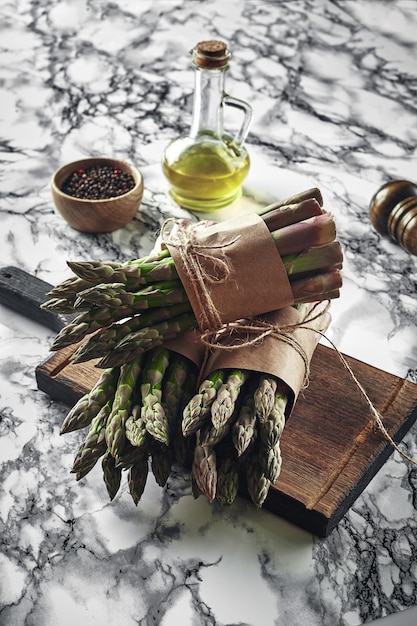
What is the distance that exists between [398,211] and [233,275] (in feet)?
1.65

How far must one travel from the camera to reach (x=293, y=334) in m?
1.20

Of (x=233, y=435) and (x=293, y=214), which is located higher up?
(x=293, y=214)

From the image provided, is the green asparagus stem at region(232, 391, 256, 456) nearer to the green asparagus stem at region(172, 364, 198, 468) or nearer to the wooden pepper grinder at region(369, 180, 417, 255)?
the green asparagus stem at region(172, 364, 198, 468)

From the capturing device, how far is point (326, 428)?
3.87ft

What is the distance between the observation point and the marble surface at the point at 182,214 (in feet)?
3.39

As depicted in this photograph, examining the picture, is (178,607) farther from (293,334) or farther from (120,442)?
(293,334)

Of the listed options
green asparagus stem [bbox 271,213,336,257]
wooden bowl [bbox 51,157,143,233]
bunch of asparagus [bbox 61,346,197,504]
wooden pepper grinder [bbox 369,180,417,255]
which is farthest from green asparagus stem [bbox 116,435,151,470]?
wooden pepper grinder [bbox 369,180,417,255]

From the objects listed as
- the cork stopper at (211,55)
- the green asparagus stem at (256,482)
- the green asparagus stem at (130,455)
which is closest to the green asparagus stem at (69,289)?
the green asparagus stem at (130,455)

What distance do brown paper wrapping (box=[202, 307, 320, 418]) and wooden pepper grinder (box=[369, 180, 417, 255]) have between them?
0.42 metres

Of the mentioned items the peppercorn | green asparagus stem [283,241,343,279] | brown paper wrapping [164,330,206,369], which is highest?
green asparagus stem [283,241,343,279]

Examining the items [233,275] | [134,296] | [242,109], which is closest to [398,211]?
[242,109]

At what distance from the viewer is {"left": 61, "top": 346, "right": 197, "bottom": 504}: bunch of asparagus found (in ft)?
3.49

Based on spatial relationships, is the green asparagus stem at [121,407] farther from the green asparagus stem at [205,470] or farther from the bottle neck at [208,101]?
the bottle neck at [208,101]

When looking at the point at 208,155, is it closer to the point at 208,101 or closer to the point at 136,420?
the point at 208,101
